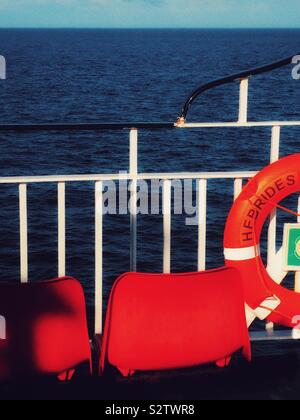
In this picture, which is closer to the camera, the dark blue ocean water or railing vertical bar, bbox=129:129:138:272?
railing vertical bar, bbox=129:129:138:272

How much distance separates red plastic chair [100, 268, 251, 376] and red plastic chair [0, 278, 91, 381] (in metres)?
0.10

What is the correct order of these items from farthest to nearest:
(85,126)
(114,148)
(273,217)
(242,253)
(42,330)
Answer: (114,148), (273,217), (242,253), (85,126), (42,330)

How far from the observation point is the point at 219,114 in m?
33.7

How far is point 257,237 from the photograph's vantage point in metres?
2.90

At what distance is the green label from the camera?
2934mm

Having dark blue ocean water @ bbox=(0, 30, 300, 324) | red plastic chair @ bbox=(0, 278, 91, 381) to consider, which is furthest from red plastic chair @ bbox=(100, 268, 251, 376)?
dark blue ocean water @ bbox=(0, 30, 300, 324)

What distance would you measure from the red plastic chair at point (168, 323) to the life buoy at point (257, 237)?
0.75 feet

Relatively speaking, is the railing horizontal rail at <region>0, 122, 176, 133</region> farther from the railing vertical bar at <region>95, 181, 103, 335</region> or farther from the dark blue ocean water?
the dark blue ocean water

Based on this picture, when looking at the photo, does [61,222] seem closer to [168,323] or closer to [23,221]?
[23,221]

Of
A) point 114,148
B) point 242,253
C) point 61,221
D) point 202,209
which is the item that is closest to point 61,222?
point 61,221

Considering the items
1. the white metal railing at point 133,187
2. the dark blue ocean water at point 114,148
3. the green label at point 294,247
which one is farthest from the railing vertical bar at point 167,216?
the dark blue ocean water at point 114,148

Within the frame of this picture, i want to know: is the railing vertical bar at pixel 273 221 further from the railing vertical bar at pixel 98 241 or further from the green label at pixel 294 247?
the railing vertical bar at pixel 98 241

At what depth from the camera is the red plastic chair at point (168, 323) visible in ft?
8.44

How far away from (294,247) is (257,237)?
0.16 meters
